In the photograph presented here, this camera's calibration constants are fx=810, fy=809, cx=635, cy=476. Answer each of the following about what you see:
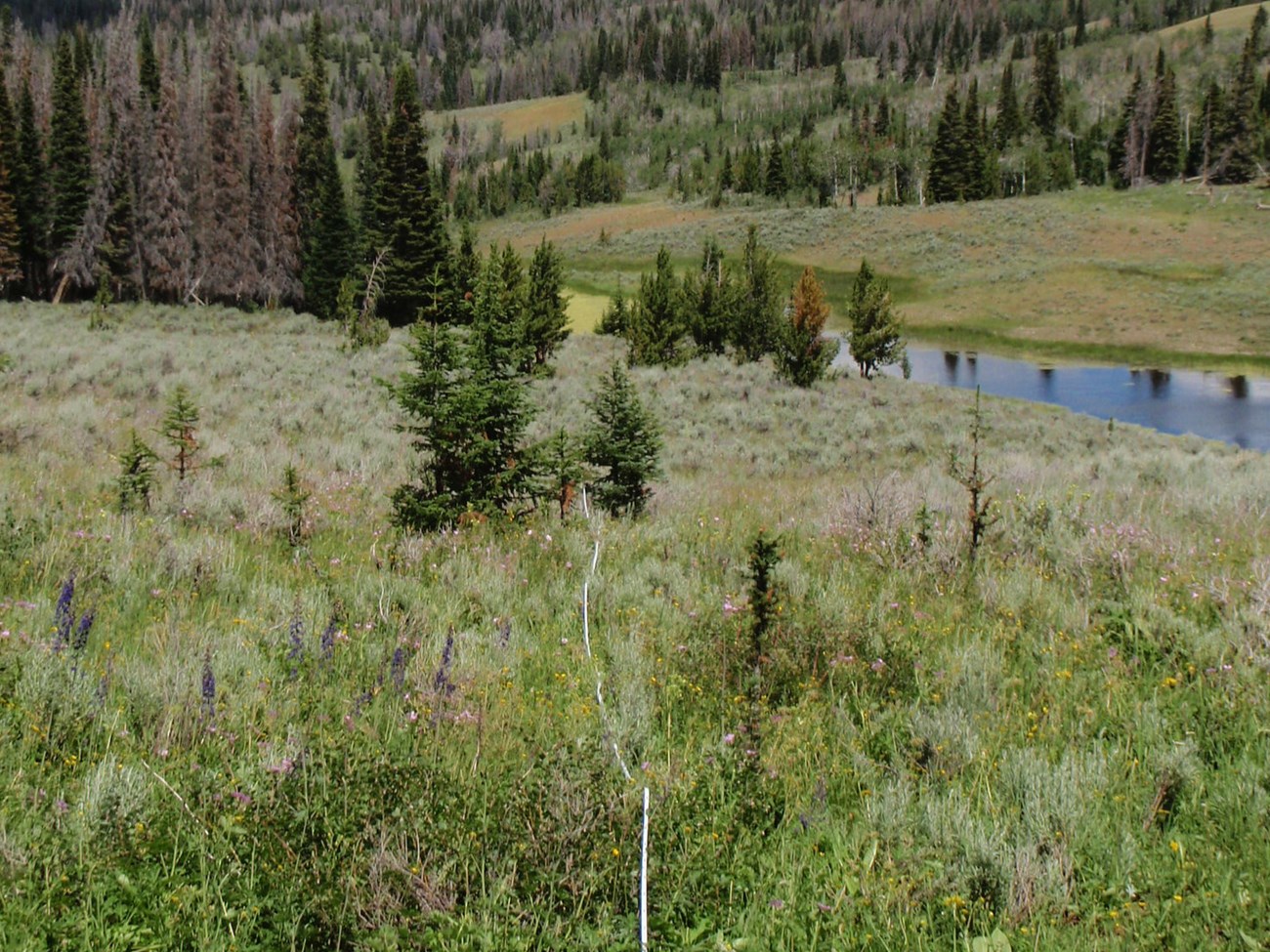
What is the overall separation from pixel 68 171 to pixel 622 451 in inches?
2070

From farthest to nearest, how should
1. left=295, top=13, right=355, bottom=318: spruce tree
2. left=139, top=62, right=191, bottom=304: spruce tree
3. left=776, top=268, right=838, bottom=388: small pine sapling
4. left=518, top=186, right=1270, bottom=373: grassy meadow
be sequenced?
left=518, top=186, right=1270, bottom=373: grassy meadow, left=295, top=13, right=355, bottom=318: spruce tree, left=139, top=62, right=191, bottom=304: spruce tree, left=776, top=268, right=838, bottom=388: small pine sapling

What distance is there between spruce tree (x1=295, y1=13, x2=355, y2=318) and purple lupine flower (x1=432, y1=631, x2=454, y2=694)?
145 ft

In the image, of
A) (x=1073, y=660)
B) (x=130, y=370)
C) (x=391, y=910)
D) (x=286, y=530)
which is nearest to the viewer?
(x=391, y=910)

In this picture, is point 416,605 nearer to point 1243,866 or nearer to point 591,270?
point 1243,866

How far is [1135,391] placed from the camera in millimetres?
44469

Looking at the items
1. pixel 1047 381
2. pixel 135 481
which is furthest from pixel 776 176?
pixel 135 481

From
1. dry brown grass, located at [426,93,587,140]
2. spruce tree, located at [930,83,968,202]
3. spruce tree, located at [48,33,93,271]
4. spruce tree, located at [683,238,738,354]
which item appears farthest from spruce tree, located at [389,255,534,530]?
dry brown grass, located at [426,93,587,140]

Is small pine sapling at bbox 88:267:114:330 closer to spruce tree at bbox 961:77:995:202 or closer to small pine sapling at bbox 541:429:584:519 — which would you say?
small pine sapling at bbox 541:429:584:519

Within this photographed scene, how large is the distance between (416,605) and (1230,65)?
177m

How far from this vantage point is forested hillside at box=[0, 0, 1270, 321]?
4453 centimetres

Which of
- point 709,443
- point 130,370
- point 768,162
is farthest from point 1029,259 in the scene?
point 130,370

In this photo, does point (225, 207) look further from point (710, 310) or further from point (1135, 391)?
point (1135, 391)

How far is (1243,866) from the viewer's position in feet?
8.34

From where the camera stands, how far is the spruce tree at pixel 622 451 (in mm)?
9062
